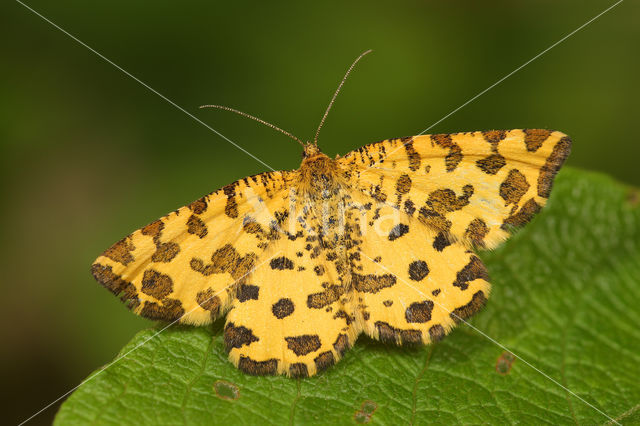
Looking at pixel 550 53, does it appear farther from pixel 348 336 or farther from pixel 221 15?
pixel 348 336

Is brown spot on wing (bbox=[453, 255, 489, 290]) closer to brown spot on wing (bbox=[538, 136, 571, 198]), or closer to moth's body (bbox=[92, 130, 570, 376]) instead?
moth's body (bbox=[92, 130, 570, 376])

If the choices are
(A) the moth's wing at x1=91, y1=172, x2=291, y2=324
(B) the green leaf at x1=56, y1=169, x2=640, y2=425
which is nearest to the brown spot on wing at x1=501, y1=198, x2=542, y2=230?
(B) the green leaf at x1=56, y1=169, x2=640, y2=425

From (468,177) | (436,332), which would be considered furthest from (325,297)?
(468,177)

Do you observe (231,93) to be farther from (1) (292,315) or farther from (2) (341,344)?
(2) (341,344)

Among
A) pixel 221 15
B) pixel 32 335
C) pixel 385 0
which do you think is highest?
pixel 385 0

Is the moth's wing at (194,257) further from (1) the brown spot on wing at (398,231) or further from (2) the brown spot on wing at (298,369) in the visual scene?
(1) the brown spot on wing at (398,231)

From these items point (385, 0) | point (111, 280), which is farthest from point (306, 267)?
point (385, 0)

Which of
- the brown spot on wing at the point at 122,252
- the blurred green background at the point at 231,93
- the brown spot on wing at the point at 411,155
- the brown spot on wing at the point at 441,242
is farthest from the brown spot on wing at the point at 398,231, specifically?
the blurred green background at the point at 231,93
